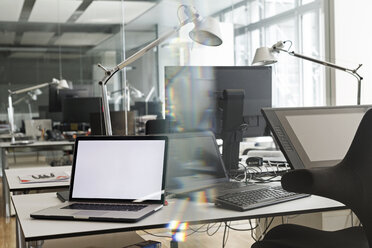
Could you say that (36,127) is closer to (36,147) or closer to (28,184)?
(36,147)

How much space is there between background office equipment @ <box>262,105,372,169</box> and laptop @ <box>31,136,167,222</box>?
514mm

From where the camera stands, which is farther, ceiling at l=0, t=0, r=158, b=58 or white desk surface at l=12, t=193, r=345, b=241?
ceiling at l=0, t=0, r=158, b=58

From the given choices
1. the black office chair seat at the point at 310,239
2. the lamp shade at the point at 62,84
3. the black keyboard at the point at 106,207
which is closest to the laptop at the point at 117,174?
the black keyboard at the point at 106,207

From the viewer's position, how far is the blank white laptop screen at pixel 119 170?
5.61 feet

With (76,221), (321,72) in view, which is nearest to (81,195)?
(76,221)

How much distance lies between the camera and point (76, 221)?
151 cm

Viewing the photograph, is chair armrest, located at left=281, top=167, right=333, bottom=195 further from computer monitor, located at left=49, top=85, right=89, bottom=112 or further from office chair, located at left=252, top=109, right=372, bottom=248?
computer monitor, located at left=49, top=85, right=89, bottom=112

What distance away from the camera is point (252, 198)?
1702mm

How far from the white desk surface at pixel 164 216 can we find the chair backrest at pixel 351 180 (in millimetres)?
346

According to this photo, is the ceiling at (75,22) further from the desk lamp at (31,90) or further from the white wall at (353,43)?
the white wall at (353,43)

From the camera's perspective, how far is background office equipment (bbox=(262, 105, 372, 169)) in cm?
192

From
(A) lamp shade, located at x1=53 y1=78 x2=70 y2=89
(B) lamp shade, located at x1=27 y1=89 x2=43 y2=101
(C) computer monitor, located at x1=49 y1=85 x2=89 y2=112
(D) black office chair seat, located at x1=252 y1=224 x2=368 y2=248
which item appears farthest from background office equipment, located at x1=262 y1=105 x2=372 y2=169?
(B) lamp shade, located at x1=27 y1=89 x2=43 y2=101

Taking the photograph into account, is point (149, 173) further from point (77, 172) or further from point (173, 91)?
point (173, 91)

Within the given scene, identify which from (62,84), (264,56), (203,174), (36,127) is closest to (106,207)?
(203,174)
